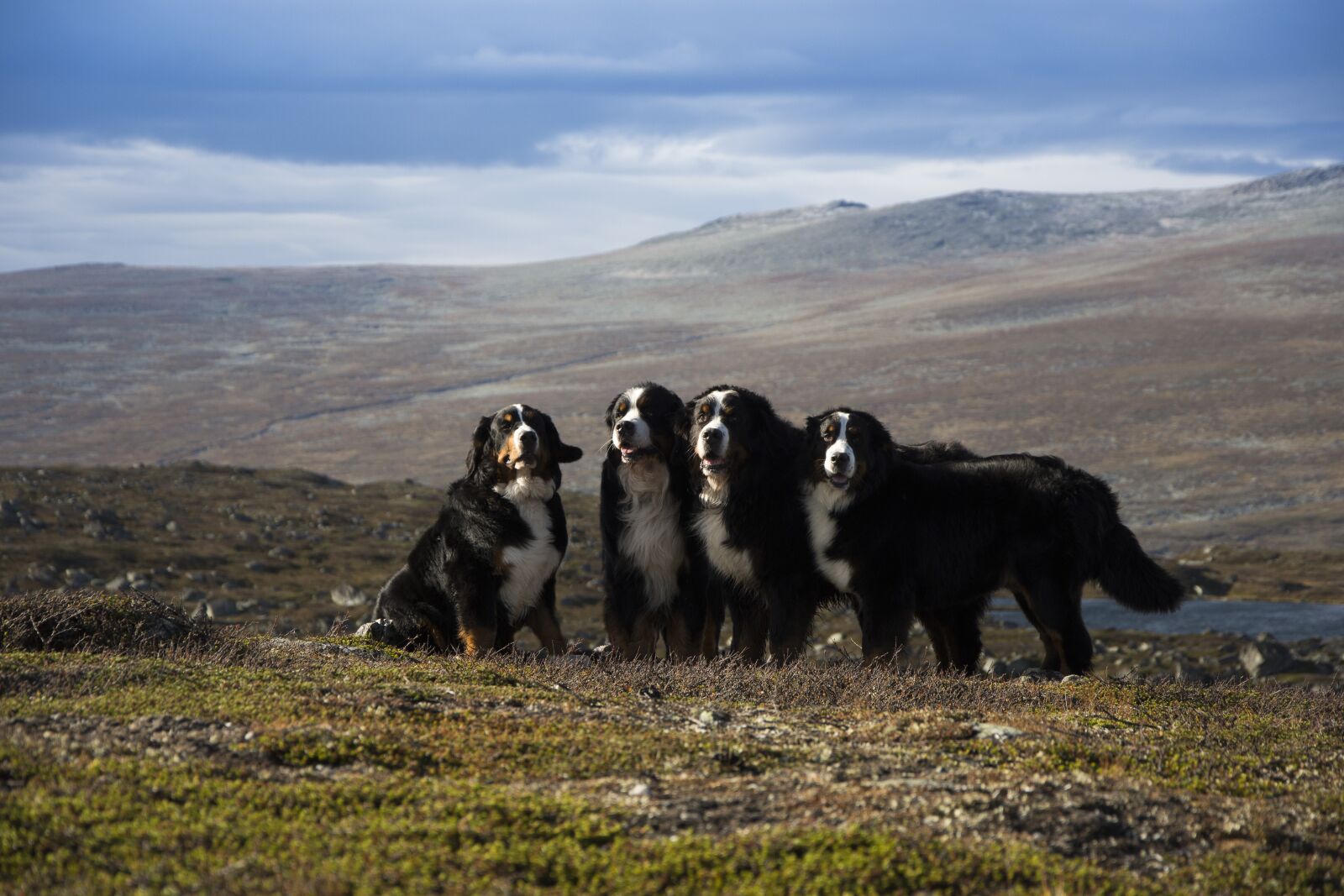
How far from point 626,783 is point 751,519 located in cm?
458

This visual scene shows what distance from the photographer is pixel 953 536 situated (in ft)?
34.0

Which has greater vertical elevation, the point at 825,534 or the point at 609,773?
the point at 825,534

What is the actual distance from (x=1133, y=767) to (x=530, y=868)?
3.08 metres

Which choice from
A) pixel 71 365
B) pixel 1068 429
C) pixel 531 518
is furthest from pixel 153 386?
pixel 531 518

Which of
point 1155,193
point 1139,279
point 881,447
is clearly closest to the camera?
point 881,447

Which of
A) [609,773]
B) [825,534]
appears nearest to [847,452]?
[825,534]

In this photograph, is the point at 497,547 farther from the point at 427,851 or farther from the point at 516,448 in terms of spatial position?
the point at 427,851

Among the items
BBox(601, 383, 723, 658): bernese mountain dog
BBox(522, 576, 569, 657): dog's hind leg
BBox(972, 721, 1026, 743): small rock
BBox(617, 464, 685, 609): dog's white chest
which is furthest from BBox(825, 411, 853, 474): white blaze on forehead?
BBox(972, 721, 1026, 743): small rock

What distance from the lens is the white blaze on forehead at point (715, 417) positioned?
398 inches

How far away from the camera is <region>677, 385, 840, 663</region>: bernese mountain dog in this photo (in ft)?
33.6

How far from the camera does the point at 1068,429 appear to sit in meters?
64.1

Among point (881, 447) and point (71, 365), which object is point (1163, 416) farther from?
point (71, 365)

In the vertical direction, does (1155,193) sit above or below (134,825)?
above

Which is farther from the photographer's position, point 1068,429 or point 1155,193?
point 1155,193
